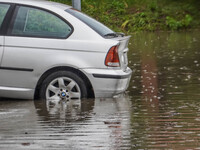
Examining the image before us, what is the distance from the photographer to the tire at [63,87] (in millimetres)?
8672

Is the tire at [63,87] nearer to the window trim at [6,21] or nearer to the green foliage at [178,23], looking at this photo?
the window trim at [6,21]

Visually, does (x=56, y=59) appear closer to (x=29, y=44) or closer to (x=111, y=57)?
(x=29, y=44)

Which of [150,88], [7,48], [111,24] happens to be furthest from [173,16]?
[7,48]

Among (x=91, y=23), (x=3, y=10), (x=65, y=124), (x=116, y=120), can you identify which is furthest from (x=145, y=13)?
(x=65, y=124)

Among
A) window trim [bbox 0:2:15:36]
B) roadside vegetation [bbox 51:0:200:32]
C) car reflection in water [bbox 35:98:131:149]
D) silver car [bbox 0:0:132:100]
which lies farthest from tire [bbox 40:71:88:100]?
roadside vegetation [bbox 51:0:200:32]

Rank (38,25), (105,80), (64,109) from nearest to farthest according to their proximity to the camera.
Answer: (64,109) → (105,80) → (38,25)

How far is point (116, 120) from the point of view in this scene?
291 inches

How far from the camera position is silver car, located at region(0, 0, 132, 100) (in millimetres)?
8648

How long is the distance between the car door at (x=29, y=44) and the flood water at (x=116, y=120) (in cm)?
39

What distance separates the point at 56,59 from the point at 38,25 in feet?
1.97

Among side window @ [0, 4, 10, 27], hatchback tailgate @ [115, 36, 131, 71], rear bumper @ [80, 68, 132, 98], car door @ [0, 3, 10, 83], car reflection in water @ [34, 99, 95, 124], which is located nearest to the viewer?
car reflection in water @ [34, 99, 95, 124]

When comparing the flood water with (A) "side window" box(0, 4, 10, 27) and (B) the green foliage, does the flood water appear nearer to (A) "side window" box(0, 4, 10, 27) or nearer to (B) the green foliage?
(A) "side window" box(0, 4, 10, 27)

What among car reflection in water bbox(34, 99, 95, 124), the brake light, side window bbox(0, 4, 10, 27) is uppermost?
side window bbox(0, 4, 10, 27)

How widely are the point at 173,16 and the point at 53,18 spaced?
23.5 meters
